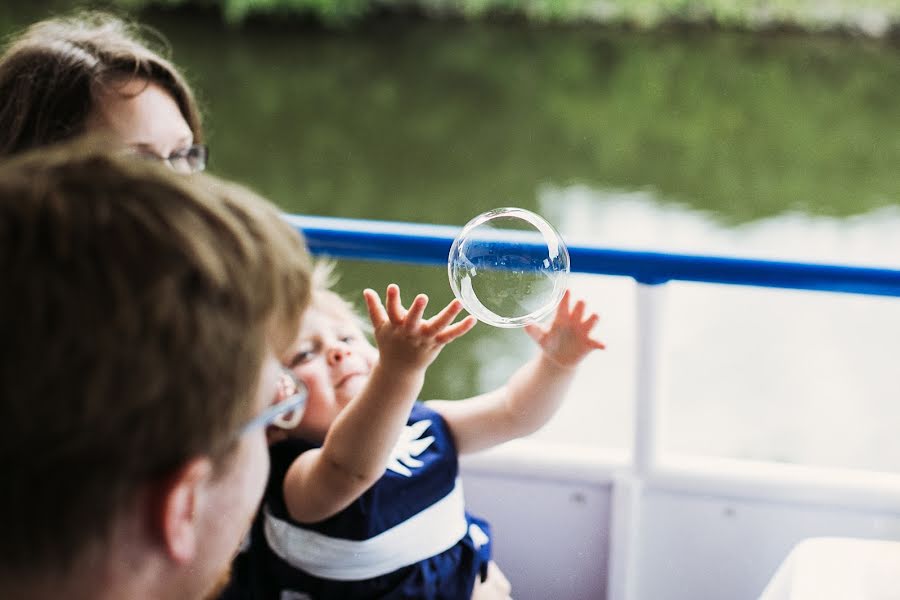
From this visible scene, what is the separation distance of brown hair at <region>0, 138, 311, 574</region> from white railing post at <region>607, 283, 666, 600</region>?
0.95 metres

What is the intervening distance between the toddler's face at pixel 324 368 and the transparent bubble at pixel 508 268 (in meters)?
0.19

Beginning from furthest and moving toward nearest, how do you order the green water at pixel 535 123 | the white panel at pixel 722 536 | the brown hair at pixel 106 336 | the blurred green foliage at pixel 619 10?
the blurred green foliage at pixel 619 10 < the green water at pixel 535 123 < the white panel at pixel 722 536 < the brown hair at pixel 106 336

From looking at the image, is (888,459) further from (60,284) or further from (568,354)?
(60,284)

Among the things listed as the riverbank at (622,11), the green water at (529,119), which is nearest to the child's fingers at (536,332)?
the green water at (529,119)

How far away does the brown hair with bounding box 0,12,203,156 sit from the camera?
58.1 inches

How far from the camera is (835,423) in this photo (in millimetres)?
5801

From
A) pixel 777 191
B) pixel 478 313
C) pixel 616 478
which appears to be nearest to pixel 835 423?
pixel 777 191

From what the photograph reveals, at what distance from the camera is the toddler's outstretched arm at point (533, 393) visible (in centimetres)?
148

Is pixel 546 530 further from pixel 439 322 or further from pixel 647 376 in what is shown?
pixel 439 322

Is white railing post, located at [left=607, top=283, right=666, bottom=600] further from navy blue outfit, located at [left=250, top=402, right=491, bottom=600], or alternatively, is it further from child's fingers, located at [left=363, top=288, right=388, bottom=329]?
child's fingers, located at [left=363, top=288, right=388, bottom=329]

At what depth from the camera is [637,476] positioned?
174 cm

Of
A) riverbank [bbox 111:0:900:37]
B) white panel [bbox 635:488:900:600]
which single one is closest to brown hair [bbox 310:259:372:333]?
white panel [bbox 635:488:900:600]

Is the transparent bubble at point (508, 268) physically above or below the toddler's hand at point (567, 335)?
above

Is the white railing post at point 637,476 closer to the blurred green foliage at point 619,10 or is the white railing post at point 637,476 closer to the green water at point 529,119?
the green water at point 529,119
